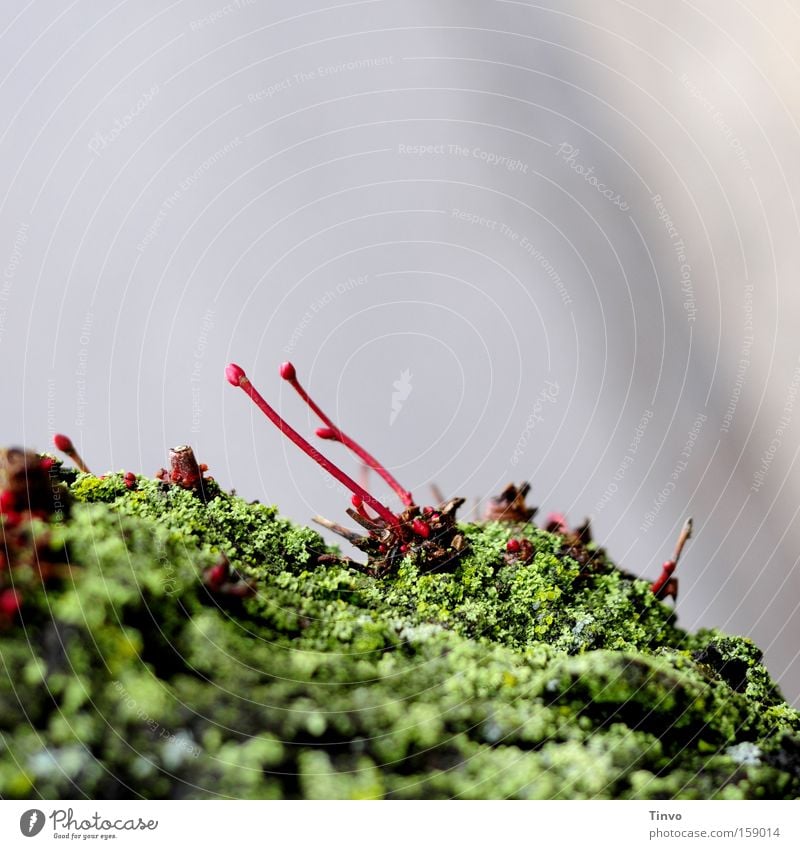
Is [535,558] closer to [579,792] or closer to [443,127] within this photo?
[579,792]

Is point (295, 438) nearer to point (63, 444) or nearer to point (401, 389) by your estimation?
point (63, 444)

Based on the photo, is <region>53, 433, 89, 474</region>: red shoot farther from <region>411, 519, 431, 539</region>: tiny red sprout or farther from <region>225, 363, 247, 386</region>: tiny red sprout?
<region>411, 519, 431, 539</region>: tiny red sprout

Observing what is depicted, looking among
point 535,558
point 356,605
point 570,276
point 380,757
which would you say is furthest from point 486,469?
point 380,757

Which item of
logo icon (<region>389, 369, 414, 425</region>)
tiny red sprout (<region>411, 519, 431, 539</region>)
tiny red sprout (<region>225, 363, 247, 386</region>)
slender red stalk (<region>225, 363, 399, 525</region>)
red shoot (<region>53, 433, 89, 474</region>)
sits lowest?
red shoot (<region>53, 433, 89, 474</region>)

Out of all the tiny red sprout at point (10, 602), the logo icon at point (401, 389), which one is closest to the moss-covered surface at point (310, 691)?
the tiny red sprout at point (10, 602)
